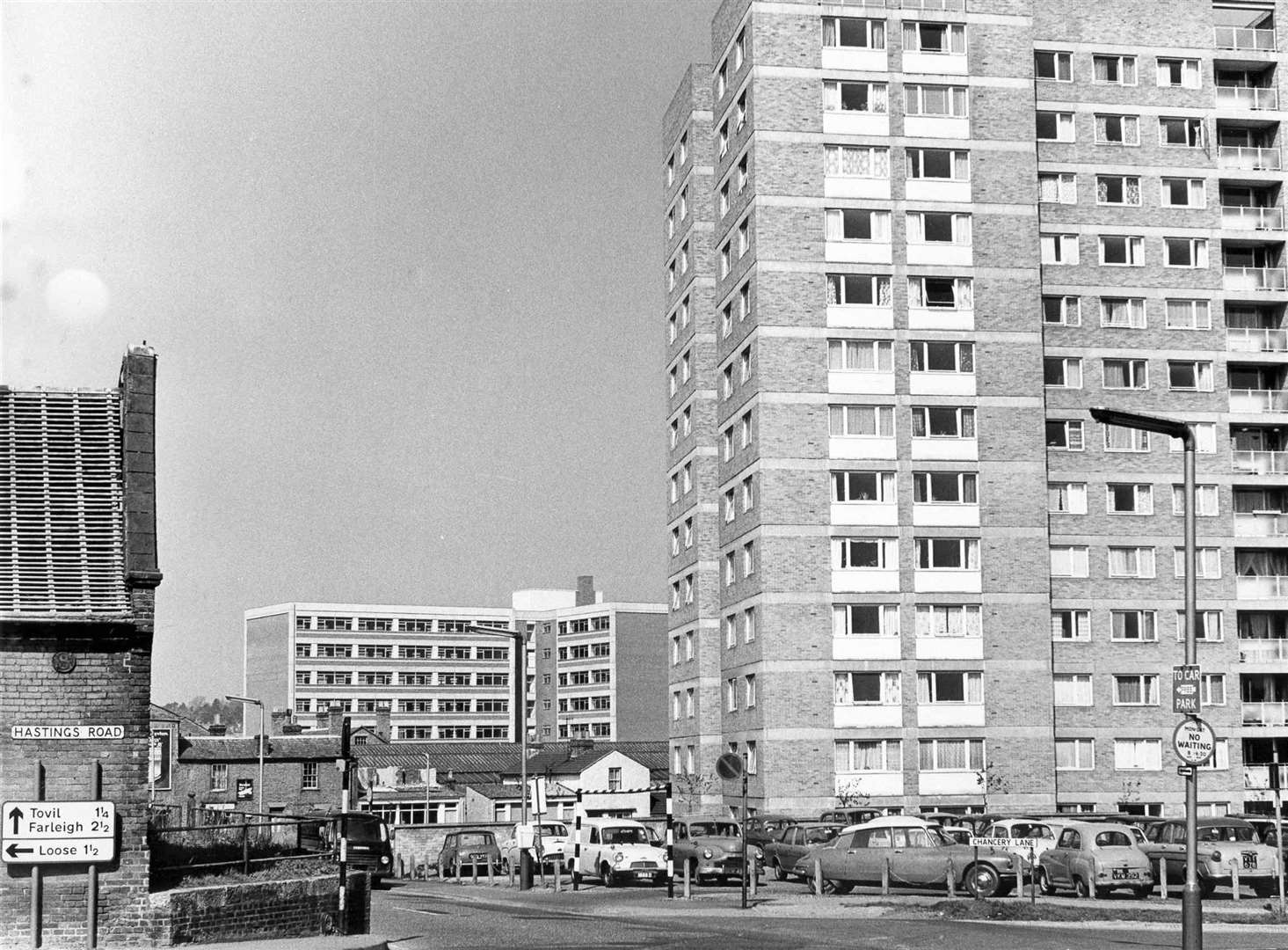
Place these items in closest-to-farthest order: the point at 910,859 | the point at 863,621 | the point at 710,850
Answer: the point at 910,859, the point at 710,850, the point at 863,621

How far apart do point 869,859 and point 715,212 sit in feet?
144

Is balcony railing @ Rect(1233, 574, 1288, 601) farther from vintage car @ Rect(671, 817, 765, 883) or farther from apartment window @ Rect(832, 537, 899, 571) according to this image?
vintage car @ Rect(671, 817, 765, 883)

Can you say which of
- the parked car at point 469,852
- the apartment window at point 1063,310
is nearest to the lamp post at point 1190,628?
the parked car at point 469,852

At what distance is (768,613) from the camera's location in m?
65.4

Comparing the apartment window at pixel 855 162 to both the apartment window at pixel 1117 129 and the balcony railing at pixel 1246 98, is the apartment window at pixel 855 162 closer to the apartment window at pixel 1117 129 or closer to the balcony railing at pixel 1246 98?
the apartment window at pixel 1117 129

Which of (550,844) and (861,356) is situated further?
(861,356)

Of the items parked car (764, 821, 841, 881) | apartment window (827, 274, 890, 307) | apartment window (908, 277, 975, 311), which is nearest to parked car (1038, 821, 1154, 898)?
parked car (764, 821, 841, 881)

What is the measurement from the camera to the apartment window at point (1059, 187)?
7294 centimetres

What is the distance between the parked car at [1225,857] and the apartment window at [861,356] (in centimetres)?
3193

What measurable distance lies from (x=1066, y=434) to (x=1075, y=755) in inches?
558

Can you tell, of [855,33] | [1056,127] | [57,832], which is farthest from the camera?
[1056,127]

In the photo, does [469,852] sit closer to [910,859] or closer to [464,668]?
[910,859]

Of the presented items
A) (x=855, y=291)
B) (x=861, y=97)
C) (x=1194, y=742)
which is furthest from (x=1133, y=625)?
(x=1194, y=742)

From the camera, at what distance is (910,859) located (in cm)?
3647
